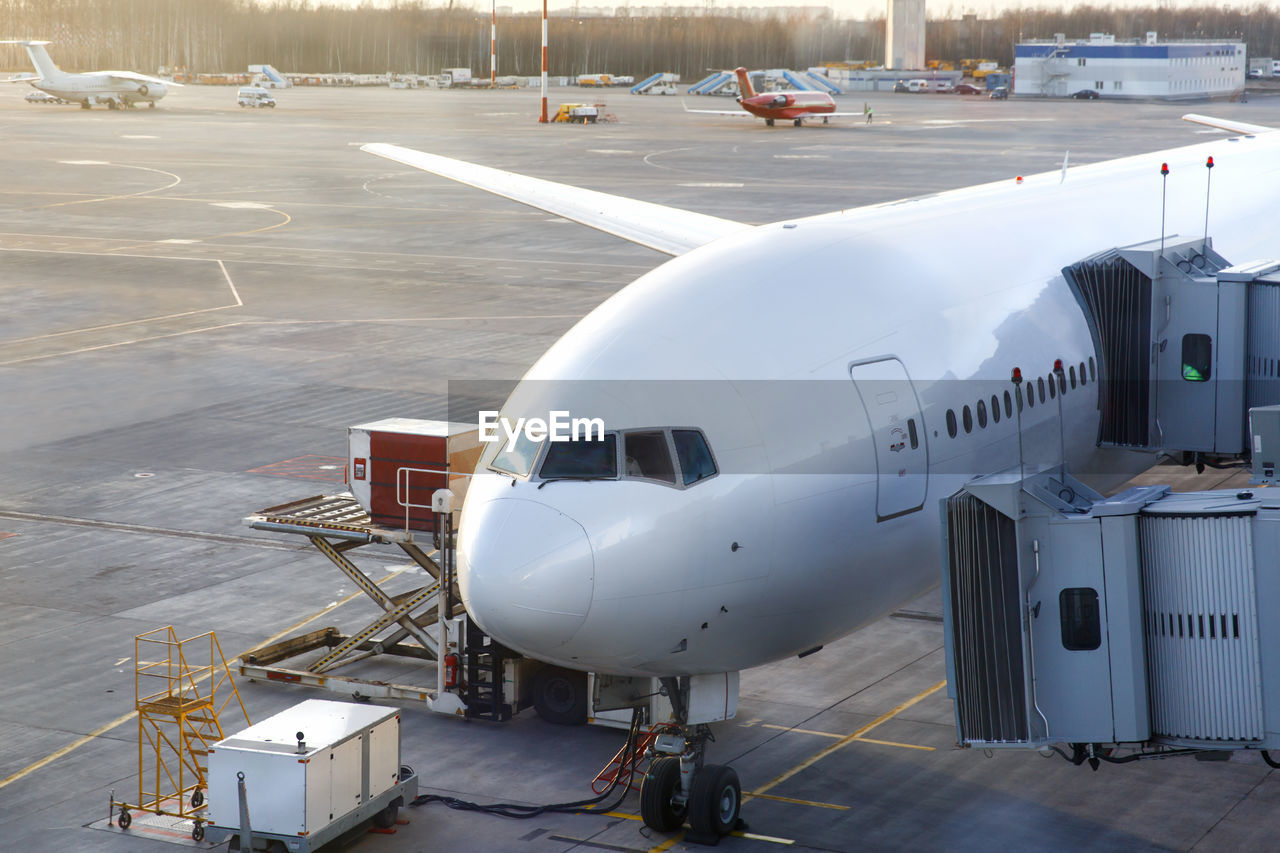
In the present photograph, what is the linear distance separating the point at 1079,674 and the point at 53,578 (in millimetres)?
17242

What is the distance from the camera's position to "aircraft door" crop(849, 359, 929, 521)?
13.6 m

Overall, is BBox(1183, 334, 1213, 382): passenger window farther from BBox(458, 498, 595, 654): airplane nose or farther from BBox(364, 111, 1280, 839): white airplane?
BBox(458, 498, 595, 654): airplane nose

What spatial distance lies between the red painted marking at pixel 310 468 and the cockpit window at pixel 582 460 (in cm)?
1695

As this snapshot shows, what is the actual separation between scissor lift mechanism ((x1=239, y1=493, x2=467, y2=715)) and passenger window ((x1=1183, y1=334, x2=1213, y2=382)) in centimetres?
907

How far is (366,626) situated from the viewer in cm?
2109

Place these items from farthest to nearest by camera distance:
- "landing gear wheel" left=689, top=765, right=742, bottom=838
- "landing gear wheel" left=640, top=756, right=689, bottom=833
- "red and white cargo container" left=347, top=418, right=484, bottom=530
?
"red and white cargo container" left=347, top=418, right=484, bottom=530, "landing gear wheel" left=640, top=756, right=689, bottom=833, "landing gear wheel" left=689, top=765, right=742, bottom=838

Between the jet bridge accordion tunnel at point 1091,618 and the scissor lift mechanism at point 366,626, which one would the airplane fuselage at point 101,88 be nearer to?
the scissor lift mechanism at point 366,626

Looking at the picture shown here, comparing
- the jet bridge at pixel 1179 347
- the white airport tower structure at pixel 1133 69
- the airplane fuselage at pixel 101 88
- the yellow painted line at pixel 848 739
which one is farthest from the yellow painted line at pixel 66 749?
the white airport tower structure at pixel 1133 69

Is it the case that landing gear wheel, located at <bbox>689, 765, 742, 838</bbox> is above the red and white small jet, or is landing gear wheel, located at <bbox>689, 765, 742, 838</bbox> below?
below

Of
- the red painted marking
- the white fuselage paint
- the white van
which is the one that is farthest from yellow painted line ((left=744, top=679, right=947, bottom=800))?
the white van

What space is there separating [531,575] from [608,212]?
19654 mm

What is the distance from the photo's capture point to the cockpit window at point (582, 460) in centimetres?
1225

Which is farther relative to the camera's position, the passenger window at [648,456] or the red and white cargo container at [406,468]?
the red and white cargo container at [406,468]

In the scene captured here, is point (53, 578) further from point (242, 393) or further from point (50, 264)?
point (50, 264)
